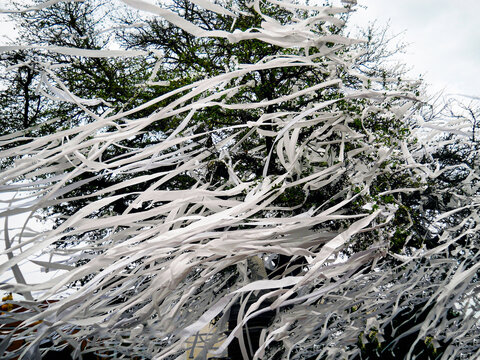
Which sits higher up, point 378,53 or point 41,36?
point 41,36

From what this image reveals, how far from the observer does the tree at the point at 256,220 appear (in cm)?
146

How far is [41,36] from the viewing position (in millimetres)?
8422

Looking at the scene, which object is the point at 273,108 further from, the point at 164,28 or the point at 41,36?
the point at 41,36

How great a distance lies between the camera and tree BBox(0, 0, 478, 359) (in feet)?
4.78

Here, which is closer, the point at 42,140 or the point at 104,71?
the point at 42,140

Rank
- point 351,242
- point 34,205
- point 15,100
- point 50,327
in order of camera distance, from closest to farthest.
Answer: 1. point 50,327
2. point 34,205
3. point 351,242
4. point 15,100

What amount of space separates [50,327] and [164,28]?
8.19 metres

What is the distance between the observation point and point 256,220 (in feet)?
7.27

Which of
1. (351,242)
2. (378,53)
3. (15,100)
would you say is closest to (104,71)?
(15,100)

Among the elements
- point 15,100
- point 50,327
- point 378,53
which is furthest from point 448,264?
point 15,100

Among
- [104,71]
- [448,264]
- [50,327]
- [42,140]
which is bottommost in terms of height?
[448,264]

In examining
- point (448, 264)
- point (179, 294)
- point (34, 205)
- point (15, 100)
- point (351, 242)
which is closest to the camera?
point (34, 205)

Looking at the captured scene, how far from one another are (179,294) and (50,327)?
4.43 ft

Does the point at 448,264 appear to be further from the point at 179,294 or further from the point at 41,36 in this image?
the point at 41,36
